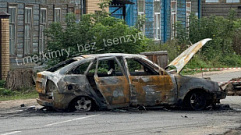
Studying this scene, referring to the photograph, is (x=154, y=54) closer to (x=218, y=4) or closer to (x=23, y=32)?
(x=23, y=32)

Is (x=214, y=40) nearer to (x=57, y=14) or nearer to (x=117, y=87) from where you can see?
(x=57, y=14)

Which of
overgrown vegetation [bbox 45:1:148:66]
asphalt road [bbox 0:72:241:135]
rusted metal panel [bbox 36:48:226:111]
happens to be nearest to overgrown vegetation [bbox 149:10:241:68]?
overgrown vegetation [bbox 45:1:148:66]

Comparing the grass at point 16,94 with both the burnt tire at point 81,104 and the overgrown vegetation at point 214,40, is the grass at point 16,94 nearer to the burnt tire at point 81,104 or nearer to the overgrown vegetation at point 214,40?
the burnt tire at point 81,104

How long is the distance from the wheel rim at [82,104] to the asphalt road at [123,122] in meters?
0.23

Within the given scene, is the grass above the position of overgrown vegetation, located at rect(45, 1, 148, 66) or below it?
below

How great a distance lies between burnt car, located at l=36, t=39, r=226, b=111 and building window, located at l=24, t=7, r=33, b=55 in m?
9.56

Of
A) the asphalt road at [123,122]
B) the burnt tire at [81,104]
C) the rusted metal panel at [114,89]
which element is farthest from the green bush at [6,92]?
the rusted metal panel at [114,89]

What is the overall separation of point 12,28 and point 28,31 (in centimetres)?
107

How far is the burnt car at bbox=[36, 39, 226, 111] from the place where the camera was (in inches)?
509

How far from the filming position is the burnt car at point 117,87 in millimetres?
12930

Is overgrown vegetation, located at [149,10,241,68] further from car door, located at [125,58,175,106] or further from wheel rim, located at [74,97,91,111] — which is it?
wheel rim, located at [74,97,91,111]

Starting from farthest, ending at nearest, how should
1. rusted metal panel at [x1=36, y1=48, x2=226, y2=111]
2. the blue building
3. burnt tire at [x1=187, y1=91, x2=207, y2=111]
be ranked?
1. the blue building
2. burnt tire at [x1=187, y1=91, x2=207, y2=111]
3. rusted metal panel at [x1=36, y1=48, x2=226, y2=111]

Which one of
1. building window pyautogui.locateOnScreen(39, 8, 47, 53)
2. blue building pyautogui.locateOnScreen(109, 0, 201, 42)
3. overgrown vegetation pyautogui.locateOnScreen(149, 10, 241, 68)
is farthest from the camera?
blue building pyautogui.locateOnScreen(109, 0, 201, 42)

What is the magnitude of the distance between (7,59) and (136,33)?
14.7 ft
